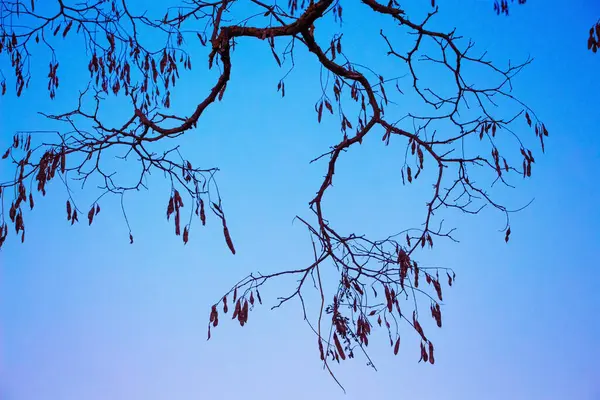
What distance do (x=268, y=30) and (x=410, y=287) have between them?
2.99 ft

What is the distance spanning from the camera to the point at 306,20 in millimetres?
1768

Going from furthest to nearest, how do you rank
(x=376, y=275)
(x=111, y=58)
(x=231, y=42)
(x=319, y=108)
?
(x=111, y=58), (x=319, y=108), (x=231, y=42), (x=376, y=275)

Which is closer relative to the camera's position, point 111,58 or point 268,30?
point 268,30

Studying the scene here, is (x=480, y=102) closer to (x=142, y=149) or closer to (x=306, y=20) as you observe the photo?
(x=306, y=20)

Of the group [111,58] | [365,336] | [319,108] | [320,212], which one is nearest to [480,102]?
[319,108]

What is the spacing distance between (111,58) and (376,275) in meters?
1.78

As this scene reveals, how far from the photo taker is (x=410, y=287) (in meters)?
1.85

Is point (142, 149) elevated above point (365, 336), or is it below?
above

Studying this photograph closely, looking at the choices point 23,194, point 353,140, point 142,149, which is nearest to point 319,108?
point 353,140

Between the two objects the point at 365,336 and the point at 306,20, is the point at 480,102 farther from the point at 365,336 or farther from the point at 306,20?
the point at 365,336

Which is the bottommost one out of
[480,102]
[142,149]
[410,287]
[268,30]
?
[410,287]

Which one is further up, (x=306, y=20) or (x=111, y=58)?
(x=111, y=58)

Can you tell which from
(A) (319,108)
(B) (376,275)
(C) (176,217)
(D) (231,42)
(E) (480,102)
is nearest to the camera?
(C) (176,217)

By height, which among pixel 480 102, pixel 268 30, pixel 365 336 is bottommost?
pixel 365 336
